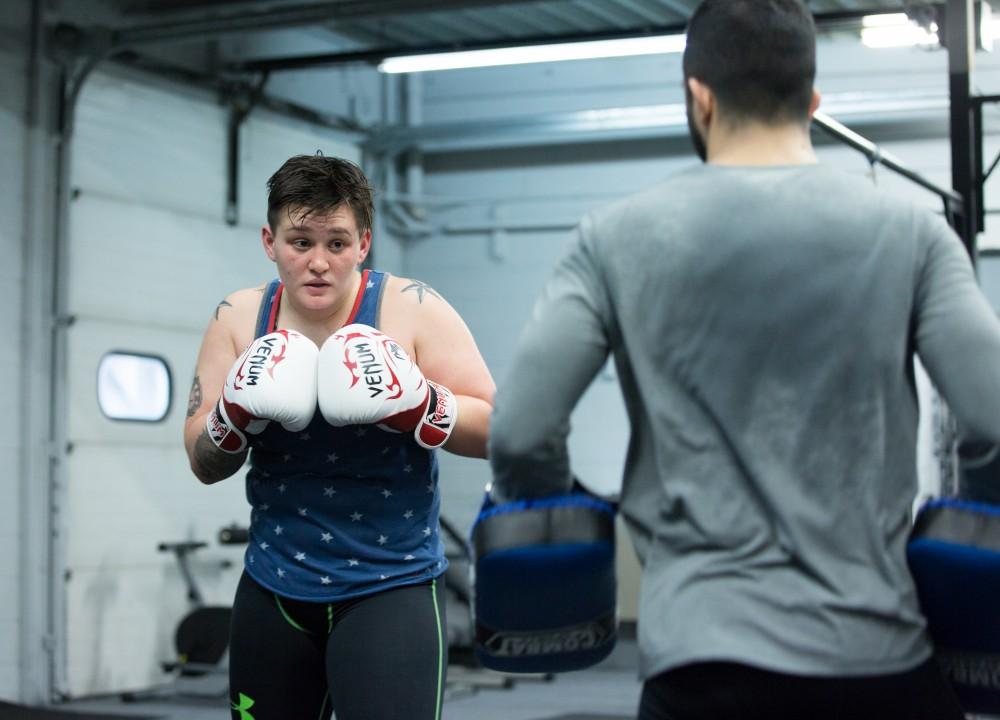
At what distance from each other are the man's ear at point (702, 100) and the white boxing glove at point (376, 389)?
0.84 meters

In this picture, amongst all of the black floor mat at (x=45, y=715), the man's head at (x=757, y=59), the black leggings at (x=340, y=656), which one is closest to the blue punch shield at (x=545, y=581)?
the man's head at (x=757, y=59)

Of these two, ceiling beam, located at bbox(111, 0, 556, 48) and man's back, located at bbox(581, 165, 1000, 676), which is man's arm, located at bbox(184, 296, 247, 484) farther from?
ceiling beam, located at bbox(111, 0, 556, 48)

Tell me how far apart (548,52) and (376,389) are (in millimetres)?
5800

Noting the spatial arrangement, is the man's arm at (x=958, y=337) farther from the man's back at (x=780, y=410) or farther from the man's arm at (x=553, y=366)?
the man's arm at (x=553, y=366)

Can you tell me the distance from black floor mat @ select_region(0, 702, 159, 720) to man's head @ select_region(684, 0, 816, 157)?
18.3 ft

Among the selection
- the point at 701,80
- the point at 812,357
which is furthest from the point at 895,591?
the point at 701,80

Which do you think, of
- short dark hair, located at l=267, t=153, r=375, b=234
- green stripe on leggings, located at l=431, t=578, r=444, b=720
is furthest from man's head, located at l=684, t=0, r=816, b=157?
green stripe on leggings, located at l=431, t=578, r=444, b=720

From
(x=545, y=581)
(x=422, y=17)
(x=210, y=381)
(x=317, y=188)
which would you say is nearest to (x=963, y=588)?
(x=545, y=581)

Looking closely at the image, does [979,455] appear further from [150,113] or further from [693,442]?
[150,113]

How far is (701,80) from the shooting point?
1.49 meters

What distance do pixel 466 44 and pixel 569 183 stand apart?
2.23 m

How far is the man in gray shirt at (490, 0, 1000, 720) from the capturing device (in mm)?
1343

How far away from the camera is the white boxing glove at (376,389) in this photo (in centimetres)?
217

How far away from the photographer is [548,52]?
302 inches
